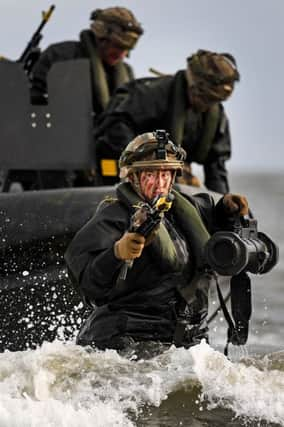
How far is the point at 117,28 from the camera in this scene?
977 cm

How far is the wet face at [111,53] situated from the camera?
9875mm

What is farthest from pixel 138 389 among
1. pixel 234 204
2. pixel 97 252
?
pixel 234 204

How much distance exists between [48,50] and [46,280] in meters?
2.92

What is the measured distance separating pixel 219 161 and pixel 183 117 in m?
0.61

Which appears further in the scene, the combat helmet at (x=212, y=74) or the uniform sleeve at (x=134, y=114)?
the uniform sleeve at (x=134, y=114)

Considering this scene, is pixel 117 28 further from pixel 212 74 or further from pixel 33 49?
pixel 212 74

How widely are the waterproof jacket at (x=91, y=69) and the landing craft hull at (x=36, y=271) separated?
2.18 m

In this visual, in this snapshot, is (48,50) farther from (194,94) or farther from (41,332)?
(41,332)

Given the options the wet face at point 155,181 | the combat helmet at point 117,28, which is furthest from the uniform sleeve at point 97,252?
the combat helmet at point 117,28

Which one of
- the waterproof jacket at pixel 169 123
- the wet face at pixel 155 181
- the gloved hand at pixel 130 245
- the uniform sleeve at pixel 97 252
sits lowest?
the waterproof jacket at pixel 169 123

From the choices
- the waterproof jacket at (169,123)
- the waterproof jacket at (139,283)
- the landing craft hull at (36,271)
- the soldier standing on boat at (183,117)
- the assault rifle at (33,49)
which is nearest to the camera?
the waterproof jacket at (139,283)

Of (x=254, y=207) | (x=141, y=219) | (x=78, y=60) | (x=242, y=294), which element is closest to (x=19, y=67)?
(x=78, y=60)

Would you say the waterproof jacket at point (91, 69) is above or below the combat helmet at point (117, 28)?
below

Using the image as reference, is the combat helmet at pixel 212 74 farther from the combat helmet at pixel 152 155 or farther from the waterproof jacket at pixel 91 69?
the combat helmet at pixel 152 155
